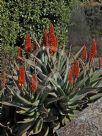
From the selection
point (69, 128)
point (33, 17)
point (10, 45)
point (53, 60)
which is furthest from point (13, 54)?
point (69, 128)

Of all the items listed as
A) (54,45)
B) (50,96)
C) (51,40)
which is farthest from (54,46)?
(50,96)

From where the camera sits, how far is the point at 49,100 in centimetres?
600

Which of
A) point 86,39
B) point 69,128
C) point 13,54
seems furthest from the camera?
point 86,39

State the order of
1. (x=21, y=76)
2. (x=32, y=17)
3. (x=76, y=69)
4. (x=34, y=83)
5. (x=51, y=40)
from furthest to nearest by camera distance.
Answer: (x=32, y=17), (x=51, y=40), (x=76, y=69), (x=34, y=83), (x=21, y=76)

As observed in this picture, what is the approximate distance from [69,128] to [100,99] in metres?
0.55

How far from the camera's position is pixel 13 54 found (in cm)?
845

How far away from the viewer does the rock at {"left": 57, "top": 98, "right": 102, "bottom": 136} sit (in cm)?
521

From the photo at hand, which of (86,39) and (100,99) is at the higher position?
(100,99)

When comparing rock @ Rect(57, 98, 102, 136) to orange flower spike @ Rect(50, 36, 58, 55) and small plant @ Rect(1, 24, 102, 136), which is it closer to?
small plant @ Rect(1, 24, 102, 136)

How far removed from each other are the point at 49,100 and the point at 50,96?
0.13 metres

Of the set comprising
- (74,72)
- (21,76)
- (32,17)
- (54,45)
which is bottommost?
(32,17)

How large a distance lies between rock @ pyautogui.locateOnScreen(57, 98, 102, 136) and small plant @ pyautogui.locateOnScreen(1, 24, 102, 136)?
0.57 meters

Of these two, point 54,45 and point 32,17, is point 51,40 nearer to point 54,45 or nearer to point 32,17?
point 54,45

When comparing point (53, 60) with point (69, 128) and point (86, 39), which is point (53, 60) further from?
point (86, 39)
